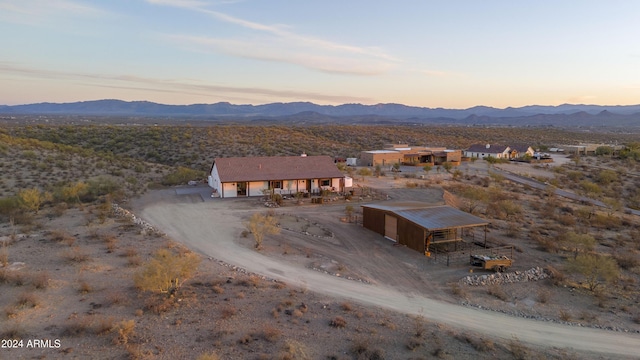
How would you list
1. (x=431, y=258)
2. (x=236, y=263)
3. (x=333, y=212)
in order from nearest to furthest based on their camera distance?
(x=236, y=263) < (x=431, y=258) < (x=333, y=212)

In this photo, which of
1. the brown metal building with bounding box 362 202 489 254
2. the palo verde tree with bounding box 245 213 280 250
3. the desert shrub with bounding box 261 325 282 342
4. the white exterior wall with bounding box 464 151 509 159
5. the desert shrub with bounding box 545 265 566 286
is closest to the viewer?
the desert shrub with bounding box 261 325 282 342

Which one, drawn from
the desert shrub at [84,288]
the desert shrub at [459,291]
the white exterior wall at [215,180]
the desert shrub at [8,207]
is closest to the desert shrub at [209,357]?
the desert shrub at [84,288]

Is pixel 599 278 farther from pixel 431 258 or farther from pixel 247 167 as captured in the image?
pixel 247 167

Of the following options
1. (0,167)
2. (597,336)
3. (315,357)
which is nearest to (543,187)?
(597,336)

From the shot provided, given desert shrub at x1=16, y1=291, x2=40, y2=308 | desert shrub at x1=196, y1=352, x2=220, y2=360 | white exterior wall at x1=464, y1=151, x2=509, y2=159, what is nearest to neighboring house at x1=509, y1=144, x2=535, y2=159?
white exterior wall at x1=464, y1=151, x2=509, y2=159

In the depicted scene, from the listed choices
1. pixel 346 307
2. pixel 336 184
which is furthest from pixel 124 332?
pixel 336 184

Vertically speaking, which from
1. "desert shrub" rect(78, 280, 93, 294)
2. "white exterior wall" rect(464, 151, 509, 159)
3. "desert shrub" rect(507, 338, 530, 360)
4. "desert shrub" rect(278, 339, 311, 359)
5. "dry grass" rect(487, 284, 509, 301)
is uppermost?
"white exterior wall" rect(464, 151, 509, 159)

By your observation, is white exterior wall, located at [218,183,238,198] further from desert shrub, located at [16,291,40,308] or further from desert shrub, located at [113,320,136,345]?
desert shrub, located at [113,320,136,345]
